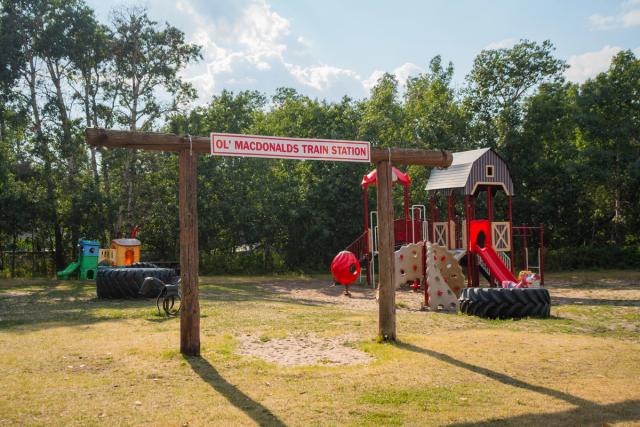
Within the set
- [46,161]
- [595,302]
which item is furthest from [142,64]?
[595,302]

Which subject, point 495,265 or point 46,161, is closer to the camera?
point 495,265

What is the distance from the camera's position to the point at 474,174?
1856 centimetres

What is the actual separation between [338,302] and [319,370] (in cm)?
921

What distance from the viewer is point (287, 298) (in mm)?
17453

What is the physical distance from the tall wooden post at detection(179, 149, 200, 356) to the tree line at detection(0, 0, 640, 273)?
67.5 ft

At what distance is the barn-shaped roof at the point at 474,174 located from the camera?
18531 millimetres

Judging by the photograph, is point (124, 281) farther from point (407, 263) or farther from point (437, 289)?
point (437, 289)

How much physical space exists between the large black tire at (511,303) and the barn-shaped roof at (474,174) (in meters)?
6.77

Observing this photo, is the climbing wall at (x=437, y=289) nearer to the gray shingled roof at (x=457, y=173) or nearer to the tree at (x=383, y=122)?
the gray shingled roof at (x=457, y=173)

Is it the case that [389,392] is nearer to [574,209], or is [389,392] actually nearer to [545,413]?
[545,413]

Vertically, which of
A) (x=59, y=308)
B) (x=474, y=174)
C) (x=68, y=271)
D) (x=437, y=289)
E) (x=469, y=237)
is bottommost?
(x=59, y=308)

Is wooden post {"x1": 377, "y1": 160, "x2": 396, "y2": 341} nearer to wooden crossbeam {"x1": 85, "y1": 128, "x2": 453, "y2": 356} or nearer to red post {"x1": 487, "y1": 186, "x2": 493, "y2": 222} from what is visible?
wooden crossbeam {"x1": 85, "y1": 128, "x2": 453, "y2": 356}

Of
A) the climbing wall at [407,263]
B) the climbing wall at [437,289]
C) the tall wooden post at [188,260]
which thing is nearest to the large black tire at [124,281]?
the climbing wall at [407,263]

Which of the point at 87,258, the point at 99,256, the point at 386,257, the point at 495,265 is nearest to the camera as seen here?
the point at 386,257
